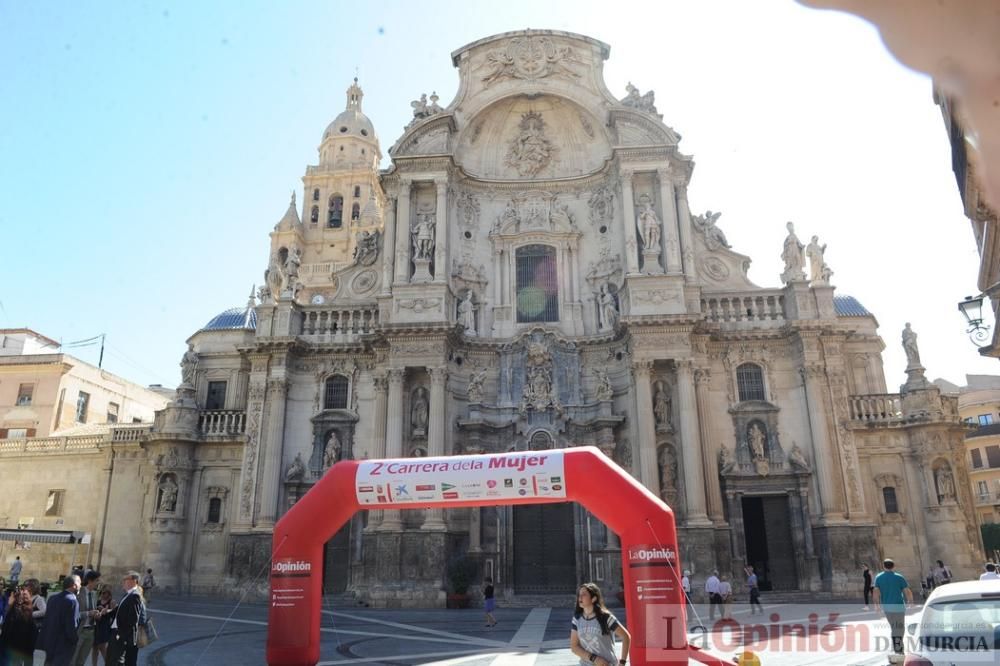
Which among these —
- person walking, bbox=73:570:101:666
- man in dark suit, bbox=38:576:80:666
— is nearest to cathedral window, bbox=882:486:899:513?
person walking, bbox=73:570:101:666

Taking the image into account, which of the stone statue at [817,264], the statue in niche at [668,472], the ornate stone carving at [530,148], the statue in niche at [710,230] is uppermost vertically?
the ornate stone carving at [530,148]

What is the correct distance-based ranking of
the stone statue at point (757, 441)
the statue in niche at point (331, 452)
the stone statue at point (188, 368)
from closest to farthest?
the stone statue at point (757, 441) → the statue in niche at point (331, 452) → the stone statue at point (188, 368)

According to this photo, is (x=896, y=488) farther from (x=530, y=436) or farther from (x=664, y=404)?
(x=530, y=436)

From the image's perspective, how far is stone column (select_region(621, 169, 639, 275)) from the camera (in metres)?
27.4

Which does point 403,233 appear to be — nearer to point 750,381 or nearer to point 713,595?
point 750,381

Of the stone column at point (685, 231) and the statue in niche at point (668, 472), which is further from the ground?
the stone column at point (685, 231)

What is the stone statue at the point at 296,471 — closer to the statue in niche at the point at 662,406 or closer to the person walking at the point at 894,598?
the statue in niche at the point at 662,406

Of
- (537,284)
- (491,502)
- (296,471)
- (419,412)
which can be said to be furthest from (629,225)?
(491,502)

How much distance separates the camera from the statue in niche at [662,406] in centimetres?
2550

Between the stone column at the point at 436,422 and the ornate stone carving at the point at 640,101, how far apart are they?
45.4 ft

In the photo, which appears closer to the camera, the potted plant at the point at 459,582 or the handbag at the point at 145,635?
the handbag at the point at 145,635

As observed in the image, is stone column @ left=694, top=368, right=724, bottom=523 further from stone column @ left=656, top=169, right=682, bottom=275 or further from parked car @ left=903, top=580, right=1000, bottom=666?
parked car @ left=903, top=580, right=1000, bottom=666

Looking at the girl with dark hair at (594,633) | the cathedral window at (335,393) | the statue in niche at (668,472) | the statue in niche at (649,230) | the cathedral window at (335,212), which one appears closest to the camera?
the girl with dark hair at (594,633)

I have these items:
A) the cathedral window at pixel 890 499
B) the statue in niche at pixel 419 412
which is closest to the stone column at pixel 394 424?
the statue in niche at pixel 419 412
